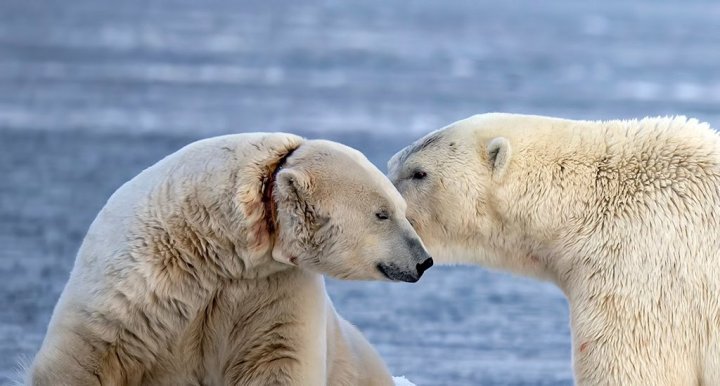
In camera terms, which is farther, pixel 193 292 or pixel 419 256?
pixel 193 292

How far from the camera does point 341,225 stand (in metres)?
4.44

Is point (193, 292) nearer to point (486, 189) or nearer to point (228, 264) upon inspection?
point (228, 264)

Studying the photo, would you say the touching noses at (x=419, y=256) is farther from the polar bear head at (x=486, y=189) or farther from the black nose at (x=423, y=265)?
the polar bear head at (x=486, y=189)

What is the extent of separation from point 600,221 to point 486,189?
0.45 m

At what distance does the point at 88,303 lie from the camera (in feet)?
14.5

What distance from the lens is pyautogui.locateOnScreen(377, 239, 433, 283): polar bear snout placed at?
4.39 m

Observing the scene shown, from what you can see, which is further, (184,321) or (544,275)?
(544,275)

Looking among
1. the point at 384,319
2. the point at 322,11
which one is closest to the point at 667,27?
the point at 322,11

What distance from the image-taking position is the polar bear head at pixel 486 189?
510 centimetres

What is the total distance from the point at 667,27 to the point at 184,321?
33.2m

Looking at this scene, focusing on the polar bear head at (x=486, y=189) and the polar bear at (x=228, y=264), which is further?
the polar bear head at (x=486, y=189)

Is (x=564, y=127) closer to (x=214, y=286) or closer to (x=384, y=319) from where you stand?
(x=214, y=286)

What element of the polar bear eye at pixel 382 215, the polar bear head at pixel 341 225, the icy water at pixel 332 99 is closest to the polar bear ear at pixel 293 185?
the polar bear head at pixel 341 225

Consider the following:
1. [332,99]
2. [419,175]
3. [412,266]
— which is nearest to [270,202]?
[412,266]
